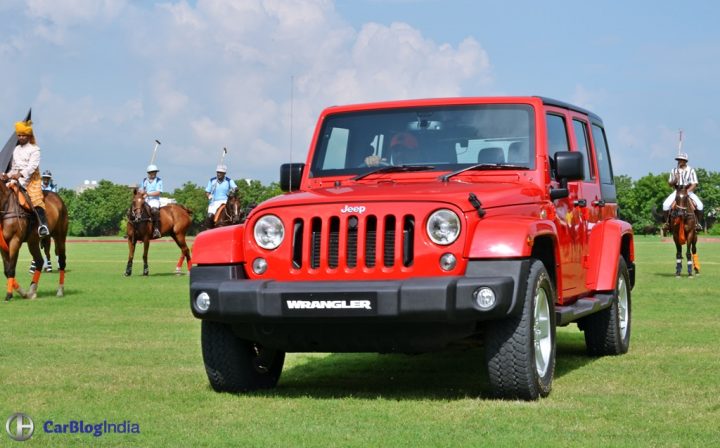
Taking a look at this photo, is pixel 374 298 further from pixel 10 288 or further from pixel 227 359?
pixel 10 288

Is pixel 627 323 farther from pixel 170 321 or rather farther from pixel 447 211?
pixel 170 321

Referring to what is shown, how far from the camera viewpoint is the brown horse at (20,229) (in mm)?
19172

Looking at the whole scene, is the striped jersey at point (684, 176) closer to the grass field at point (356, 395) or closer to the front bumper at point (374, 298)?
the grass field at point (356, 395)

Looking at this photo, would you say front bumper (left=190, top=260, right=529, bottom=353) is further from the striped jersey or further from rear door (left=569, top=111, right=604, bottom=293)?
the striped jersey

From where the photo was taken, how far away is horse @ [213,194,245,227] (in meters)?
29.2

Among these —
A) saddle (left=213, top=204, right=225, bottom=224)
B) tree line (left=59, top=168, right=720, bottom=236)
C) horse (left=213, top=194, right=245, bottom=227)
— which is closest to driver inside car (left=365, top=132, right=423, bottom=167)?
horse (left=213, top=194, right=245, bottom=227)

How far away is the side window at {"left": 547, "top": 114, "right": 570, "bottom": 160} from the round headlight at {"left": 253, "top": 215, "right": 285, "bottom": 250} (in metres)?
2.56

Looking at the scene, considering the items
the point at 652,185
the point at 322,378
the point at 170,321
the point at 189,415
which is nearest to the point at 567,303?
the point at 322,378

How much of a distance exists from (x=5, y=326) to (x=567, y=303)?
749cm

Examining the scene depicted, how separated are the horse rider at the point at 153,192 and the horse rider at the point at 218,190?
49.4 inches

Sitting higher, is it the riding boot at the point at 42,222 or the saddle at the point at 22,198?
the saddle at the point at 22,198

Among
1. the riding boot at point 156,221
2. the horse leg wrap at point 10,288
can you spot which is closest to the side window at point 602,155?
the horse leg wrap at point 10,288

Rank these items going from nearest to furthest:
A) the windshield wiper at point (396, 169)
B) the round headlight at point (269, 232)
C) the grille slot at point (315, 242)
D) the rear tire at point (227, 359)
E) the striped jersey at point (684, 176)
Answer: the grille slot at point (315, 242), the round headlight at point (269, 232), the rear tire at point (227, 359), the windshield wiper at point (396, 169), the striped jersey at point (684, 176)

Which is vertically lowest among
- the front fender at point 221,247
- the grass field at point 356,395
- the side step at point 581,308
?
the grass field at point 356,395
